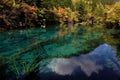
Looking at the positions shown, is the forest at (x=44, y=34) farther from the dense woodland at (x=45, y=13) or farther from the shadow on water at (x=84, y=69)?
the shadow on water at (x=84, y=69)

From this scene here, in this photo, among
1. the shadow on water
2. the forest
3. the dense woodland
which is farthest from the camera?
the dense woodland

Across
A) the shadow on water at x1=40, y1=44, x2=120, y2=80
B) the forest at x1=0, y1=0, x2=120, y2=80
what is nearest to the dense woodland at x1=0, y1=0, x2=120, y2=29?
the forest at x1=0, y1=0, x2=120, y2=80

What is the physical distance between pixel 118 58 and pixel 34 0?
188 feet

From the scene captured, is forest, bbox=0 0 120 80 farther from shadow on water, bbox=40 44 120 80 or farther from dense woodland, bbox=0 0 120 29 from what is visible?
shadow on water, bbox=40 44 120 80

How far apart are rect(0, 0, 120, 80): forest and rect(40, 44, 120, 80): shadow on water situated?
1.11ft

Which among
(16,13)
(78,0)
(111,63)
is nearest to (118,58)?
(111,63)

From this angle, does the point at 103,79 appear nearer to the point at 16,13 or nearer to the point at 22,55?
the point at 22,55

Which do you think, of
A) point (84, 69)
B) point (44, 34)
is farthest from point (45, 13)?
point (84, 69)

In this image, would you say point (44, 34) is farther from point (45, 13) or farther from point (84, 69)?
point (45, 13)

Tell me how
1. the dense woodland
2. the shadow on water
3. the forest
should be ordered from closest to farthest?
the shadow on water, the forest, the dense woodland

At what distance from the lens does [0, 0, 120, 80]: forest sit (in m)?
19.2

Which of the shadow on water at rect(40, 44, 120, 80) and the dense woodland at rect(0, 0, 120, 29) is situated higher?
the dense woodland at rect(0, 0, 120, 29)

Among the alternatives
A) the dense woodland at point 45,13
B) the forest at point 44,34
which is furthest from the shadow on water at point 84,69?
the dense woodland at point 45,13

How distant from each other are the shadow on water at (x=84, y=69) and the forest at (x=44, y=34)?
0.34m
